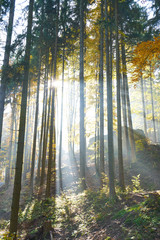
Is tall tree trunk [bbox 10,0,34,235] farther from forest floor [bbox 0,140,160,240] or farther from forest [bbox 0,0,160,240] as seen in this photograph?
forest floor [bbox 0,140,160,240]

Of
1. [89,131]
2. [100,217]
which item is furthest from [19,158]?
[89,131]

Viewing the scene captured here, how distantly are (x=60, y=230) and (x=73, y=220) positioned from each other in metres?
0.68

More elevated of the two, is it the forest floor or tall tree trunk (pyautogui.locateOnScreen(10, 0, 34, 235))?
tall tree trunk (pyautogui.locateOnScreen(10, 0, 34, 235))

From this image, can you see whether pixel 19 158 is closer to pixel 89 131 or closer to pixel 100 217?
pixel 100 217

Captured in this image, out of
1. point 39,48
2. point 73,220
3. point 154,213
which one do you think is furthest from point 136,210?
point 39,48

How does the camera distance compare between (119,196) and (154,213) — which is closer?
(154,213)

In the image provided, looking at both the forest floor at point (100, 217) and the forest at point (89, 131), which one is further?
the forest at point (89, 131)

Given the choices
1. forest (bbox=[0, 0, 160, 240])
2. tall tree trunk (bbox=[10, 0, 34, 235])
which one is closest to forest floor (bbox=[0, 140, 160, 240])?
forest (bbox=[0, 0, 160, 240])

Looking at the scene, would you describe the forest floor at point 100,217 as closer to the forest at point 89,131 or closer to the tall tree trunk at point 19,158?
the forest at point 89,131

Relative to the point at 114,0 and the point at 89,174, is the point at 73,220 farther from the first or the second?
the point at 114,0

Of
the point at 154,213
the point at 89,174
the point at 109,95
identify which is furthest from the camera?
the point at 89,174

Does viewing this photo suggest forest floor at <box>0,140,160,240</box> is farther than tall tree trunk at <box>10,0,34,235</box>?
No

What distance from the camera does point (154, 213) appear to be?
404 centimetres

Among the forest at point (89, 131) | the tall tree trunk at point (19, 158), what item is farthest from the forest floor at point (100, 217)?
the tall tree trunk at point (19, 158)
